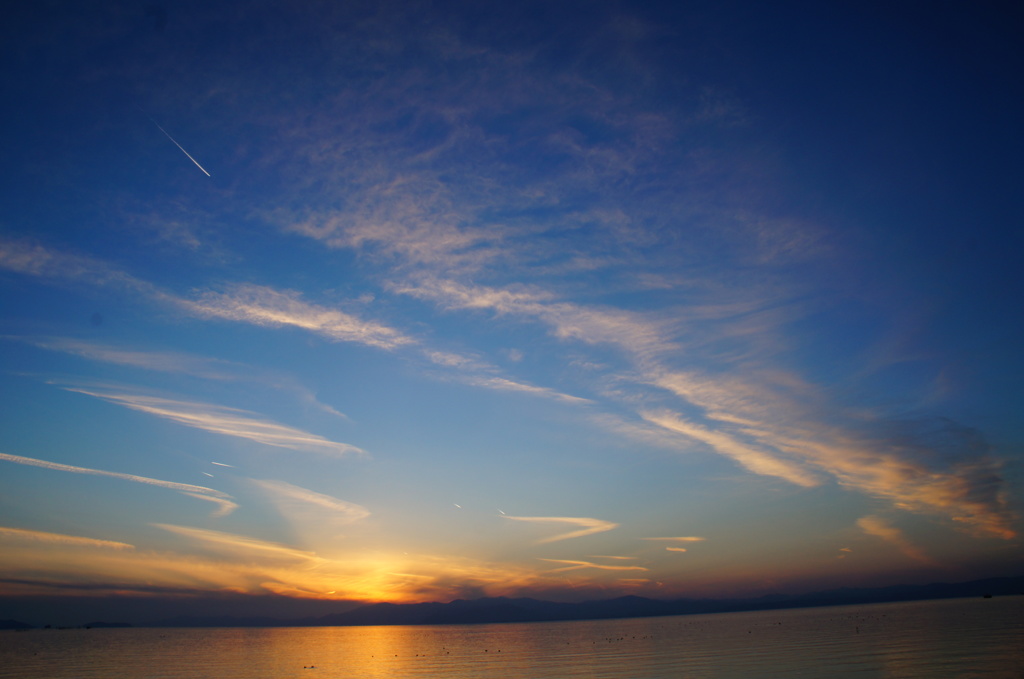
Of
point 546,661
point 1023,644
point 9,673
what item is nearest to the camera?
point 1023,644

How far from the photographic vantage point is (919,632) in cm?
8388

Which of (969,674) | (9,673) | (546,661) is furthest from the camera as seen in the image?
(546,661)

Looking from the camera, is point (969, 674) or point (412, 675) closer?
point (969, 674)

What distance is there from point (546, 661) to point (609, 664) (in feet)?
44.6

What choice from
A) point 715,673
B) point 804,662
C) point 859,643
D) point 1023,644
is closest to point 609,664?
point 715,673

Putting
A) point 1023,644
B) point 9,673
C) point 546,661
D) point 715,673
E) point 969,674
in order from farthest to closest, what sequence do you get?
point 546,661
point 9,673
point 1023,644
point 715,673
point 969,674

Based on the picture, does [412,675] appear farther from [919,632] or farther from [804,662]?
[919,632]

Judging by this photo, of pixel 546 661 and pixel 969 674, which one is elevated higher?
pixel 969 674

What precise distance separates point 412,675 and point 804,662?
4485cm

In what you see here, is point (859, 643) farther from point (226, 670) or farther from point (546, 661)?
point (226, 670)

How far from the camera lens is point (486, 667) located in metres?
72.9

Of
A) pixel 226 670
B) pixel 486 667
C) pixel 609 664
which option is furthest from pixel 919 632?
pixel 226 670

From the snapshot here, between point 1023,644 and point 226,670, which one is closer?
point 1023,644

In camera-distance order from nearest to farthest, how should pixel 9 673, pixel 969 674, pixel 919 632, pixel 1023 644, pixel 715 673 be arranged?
pixel 969 674 → pixel 715 673 → pixel 1023 644 → pixel 9 673 → pixel 919 632
